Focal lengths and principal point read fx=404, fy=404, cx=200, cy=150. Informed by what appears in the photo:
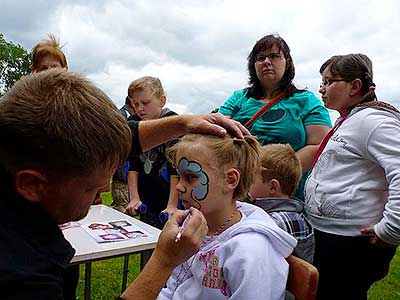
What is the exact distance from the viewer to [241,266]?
143 centimetres

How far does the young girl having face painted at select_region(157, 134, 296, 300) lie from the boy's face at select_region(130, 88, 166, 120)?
1.35 metres

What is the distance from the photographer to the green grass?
3.74 m

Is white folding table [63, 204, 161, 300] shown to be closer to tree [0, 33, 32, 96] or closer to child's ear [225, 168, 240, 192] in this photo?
child's ear [225, 168, 240, 192]

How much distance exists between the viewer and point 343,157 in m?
2.13

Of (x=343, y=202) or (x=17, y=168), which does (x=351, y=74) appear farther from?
(x=17, y=168)

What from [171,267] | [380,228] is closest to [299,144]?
[380,228]

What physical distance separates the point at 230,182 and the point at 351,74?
1085mm

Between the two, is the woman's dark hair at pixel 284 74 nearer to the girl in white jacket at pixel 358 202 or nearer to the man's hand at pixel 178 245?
the girl in white jacket at pixel 358 202

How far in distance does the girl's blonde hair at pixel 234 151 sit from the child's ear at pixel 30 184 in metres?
0.93

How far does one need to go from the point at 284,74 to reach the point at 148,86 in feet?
3.46

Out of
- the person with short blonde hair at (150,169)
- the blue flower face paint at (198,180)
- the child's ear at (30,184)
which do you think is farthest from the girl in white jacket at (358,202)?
the child's ear at (30,184)

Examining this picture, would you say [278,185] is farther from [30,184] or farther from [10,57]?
[10,57]

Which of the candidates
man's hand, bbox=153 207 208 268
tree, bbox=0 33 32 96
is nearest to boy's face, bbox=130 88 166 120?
man's hand, bbox=153 207 208 268

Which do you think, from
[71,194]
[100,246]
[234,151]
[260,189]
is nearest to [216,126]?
[234,151]
